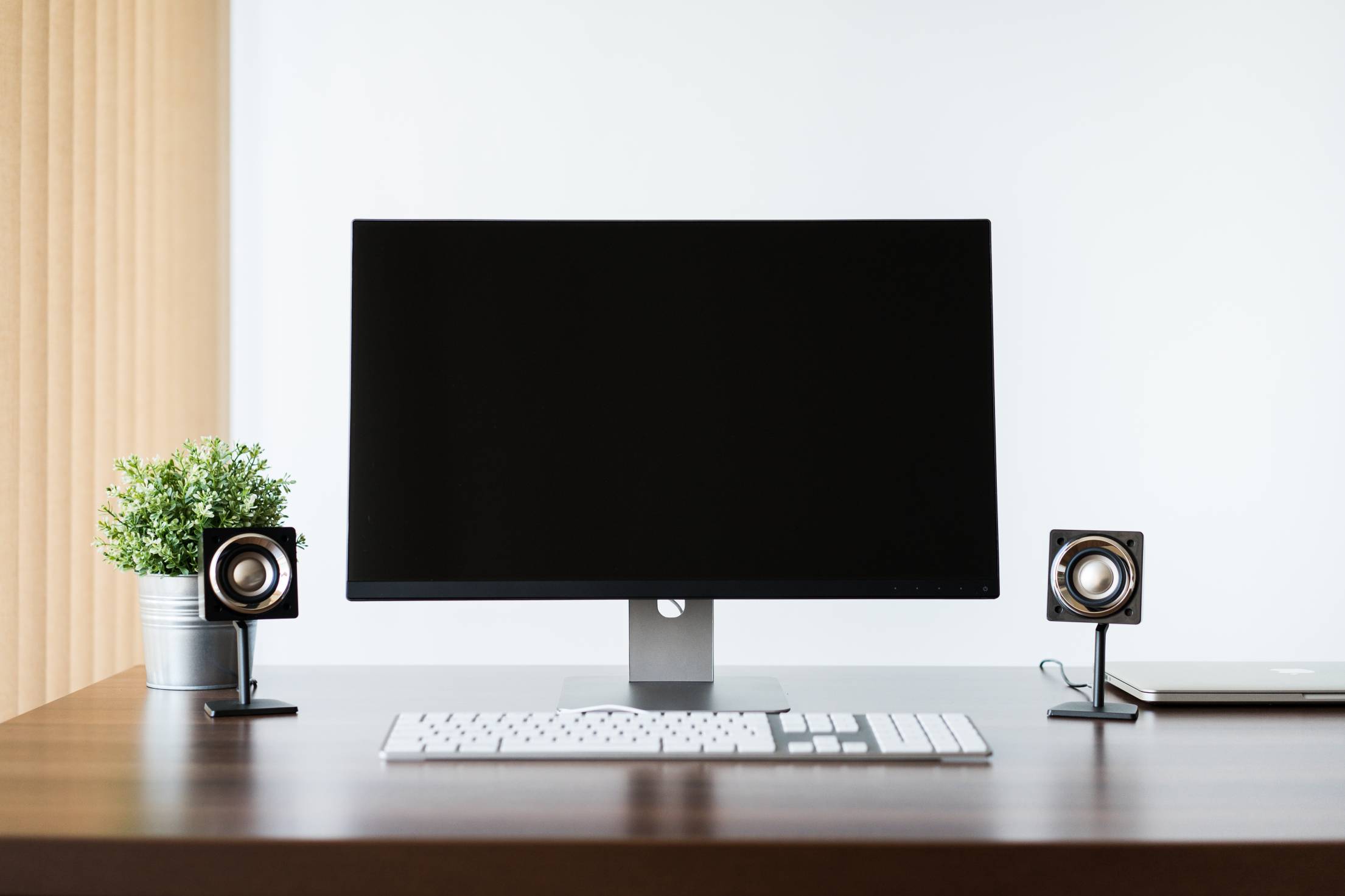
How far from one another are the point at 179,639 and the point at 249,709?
0.20 metres

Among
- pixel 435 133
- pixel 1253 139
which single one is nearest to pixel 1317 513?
pixel 1253 139

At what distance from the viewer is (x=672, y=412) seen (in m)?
1.21

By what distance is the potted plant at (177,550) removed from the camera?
4.09 ft

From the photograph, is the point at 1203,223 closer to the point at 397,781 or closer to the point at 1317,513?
the point at 1317,513

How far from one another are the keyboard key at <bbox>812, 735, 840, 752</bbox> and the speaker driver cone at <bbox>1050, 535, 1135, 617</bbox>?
35cm

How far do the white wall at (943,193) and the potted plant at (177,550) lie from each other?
1.00 meters

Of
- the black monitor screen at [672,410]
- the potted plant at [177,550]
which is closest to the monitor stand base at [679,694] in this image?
the black monitor screen at [672,410]

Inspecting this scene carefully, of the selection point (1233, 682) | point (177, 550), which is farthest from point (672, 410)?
point (1233, 682)

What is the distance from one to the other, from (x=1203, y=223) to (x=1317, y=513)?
67 centimetres

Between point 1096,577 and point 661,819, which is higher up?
point 1096,577

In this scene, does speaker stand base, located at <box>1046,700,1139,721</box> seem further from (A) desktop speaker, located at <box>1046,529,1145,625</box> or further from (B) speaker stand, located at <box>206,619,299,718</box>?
(B) speaker stand, located at <box>206,619,299,718</box>

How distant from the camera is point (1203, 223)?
2285 millimetres

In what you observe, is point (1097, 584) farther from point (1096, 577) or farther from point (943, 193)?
point (943, 193)

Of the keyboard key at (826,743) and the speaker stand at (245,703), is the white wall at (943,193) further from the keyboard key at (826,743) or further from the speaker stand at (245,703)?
the keyboard key at (826,743)
